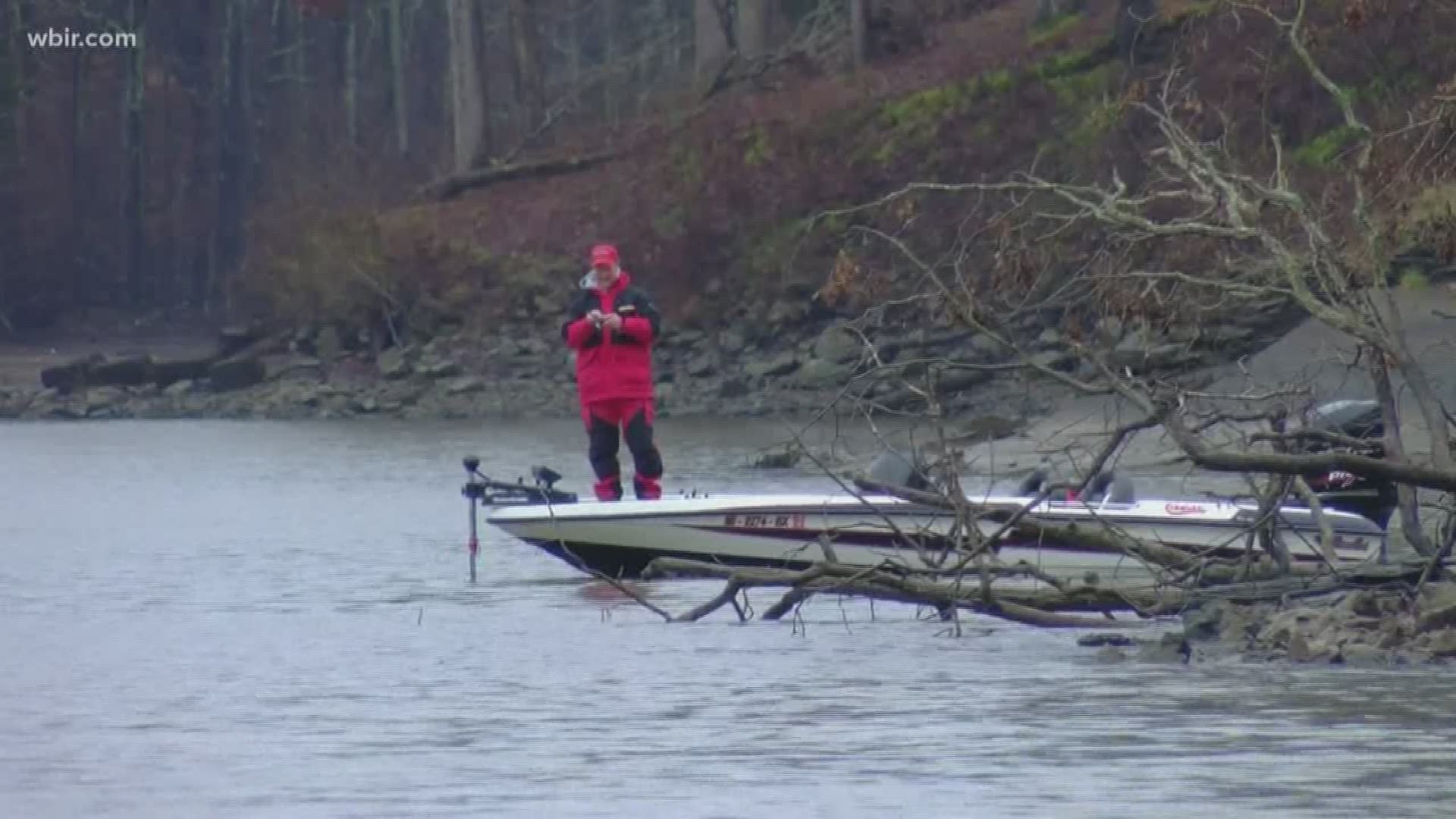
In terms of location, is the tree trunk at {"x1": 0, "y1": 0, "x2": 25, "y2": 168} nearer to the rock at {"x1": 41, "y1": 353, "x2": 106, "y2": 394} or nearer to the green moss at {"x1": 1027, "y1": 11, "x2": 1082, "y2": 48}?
the rock at {"x1": 41, "y1": 353, "x2": 106, "y2": 394}

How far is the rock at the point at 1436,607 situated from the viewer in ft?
44.6

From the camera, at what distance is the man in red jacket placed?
18734 millimetres

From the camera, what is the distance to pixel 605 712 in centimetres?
1306

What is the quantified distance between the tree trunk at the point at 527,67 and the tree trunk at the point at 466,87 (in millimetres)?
1929

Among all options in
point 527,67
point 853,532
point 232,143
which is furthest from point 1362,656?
point 232,143

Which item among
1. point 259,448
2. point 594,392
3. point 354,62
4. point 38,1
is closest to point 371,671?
point 594,392

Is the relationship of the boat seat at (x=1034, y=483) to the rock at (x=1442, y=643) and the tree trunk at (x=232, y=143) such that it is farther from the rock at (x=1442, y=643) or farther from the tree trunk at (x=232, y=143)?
the tree trunk at (x=232, y=143)

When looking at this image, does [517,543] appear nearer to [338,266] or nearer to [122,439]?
[122,439]

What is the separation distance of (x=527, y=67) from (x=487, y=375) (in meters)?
12.6

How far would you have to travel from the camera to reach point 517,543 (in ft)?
72.0

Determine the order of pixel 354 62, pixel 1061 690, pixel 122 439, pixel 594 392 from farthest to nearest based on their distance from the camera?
pixel 354 62, pixel 122 439, pixel 594 392, pixel 1061 690

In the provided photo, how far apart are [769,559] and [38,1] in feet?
169

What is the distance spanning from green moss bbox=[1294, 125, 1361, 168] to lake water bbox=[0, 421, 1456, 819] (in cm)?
1524

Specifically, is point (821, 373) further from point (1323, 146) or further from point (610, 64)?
point (610, 64)
